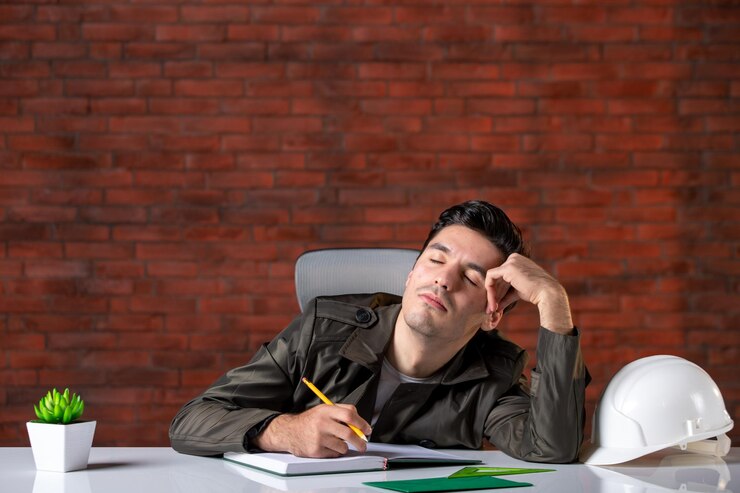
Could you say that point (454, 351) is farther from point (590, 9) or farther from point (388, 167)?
point (590, 9)

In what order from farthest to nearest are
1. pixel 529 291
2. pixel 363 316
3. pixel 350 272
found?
pixel 350 272, pixel 363 316, pixel 529 291

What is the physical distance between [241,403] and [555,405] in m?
0.65

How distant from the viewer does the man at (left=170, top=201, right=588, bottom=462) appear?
185cm

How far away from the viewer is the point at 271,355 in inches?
79.5

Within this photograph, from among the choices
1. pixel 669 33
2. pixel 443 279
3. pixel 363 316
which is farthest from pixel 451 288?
pixel 669 33

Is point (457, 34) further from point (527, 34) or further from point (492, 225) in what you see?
point (492, 225)

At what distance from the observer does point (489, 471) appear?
5.08 ft

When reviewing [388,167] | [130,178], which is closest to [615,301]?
[388,167]

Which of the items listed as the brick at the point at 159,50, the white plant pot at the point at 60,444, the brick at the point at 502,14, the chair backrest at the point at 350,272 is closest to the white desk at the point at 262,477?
the white plant pot at the point at 60,444

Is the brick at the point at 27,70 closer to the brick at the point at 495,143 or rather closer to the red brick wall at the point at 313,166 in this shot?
the red brick wall at the point at 313,166

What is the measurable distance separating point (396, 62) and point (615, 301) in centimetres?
125

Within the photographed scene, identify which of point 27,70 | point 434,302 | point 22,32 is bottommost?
point 434,302

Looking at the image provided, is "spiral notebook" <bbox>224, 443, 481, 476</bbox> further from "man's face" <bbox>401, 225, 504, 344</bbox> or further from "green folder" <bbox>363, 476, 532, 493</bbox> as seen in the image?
"man's face" <bbox>401, 225, 504, 344</bbox>

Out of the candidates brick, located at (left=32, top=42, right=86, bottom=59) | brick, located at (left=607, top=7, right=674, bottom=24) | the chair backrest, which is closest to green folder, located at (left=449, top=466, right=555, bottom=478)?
the chair backrest
